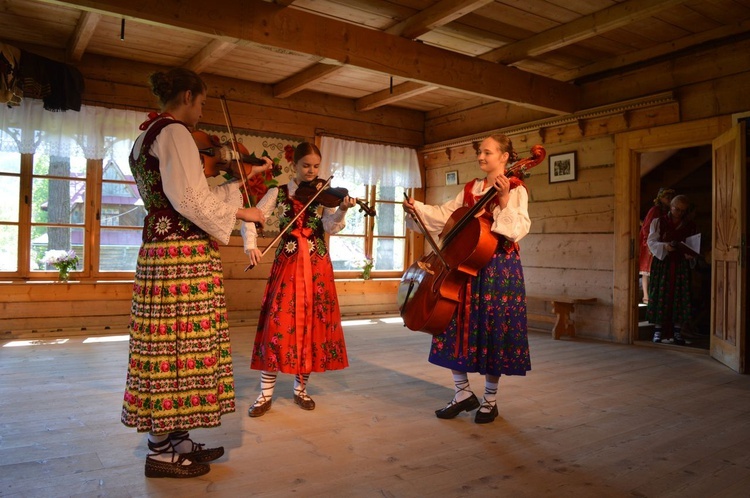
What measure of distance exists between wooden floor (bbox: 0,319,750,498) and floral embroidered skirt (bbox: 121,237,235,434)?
0.26 m

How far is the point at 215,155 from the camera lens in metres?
2.03

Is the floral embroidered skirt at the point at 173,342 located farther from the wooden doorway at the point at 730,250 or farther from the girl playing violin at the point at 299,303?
the wooden doorway at the point at 730,250

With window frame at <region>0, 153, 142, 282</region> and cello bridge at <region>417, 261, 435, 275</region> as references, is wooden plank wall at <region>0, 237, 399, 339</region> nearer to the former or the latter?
window frame at <region>0, 153, 142, 282</region>

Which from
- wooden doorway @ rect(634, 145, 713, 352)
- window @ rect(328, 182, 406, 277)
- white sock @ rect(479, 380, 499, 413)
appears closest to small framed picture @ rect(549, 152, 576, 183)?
wooden doorway @ rect(634, 145, 713, 352)

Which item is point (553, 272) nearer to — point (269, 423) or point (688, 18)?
point (688, 18)

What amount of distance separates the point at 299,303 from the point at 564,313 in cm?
336

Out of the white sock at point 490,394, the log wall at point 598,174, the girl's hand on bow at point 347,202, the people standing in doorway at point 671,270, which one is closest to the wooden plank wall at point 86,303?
the log wall at point 598,174

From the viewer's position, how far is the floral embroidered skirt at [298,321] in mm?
2752

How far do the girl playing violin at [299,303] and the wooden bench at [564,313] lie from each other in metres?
3.02

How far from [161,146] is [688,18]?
4.15 meters

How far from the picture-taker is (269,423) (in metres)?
2.62

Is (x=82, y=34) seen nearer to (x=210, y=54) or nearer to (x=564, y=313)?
(x=210, y=54)

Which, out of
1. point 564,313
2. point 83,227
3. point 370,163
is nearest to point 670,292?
point 564,313

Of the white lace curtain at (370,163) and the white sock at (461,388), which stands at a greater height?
the white lace curtain at (370,163)
